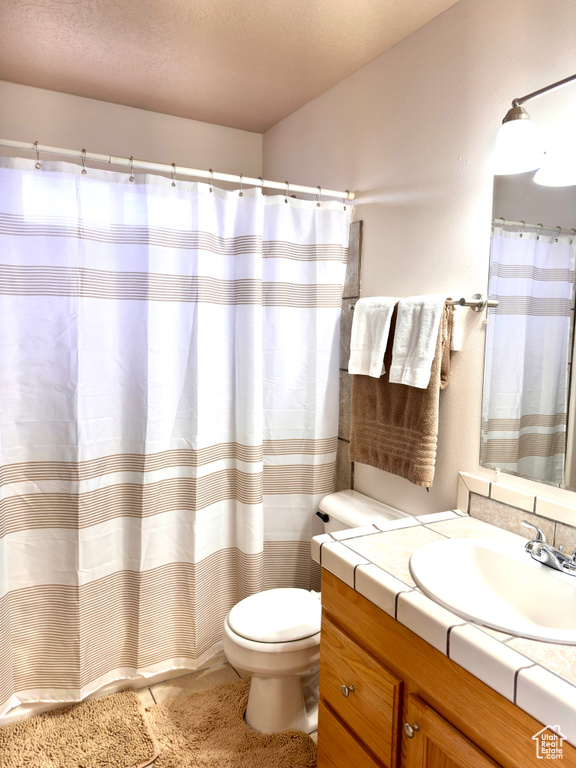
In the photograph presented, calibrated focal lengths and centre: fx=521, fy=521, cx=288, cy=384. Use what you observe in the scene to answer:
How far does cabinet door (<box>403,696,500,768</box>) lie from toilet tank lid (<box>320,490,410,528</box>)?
0.80m

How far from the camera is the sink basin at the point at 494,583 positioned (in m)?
1.11

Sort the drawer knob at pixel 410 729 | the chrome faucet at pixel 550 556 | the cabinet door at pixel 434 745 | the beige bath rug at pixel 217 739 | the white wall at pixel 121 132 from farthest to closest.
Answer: the white wall at pixel 121 132
the beige bath rug at pixel 217 739
the chrome faucet at pixel 550 556
the drawer knob at pixel 410 729
the cabinet door at pixel 434 745

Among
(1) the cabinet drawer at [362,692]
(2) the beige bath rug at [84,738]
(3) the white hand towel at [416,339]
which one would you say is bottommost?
(2) the beige bath rug at [84,738]

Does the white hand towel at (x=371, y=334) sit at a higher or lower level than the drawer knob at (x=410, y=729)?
higher

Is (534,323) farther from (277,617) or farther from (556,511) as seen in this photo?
(277,617)

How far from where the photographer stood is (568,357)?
1312mm

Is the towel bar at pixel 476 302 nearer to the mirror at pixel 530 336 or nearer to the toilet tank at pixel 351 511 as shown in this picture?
the mirror at pixel 530 336

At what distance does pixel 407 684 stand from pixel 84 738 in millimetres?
1275

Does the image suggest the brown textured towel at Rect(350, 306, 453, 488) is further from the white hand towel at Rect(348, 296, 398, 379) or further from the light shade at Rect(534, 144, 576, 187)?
the light shade at Rect(534, 144, 576, 187)

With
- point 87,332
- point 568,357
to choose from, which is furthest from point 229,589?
point 568,357

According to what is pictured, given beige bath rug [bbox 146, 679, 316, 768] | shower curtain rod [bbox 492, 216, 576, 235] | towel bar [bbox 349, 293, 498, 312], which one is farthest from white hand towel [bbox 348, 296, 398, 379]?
beige bath rug [bbox 146, 679, 316, 768]

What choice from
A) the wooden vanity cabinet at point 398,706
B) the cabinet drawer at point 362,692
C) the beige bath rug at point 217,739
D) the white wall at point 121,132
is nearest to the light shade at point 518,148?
the wooden vanity cabinet at point 398,706

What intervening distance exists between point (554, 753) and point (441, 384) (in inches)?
41.5

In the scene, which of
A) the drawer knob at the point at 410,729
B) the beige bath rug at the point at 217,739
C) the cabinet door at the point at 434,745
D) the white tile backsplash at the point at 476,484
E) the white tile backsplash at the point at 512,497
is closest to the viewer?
the cabinet door at the point at 434,745
